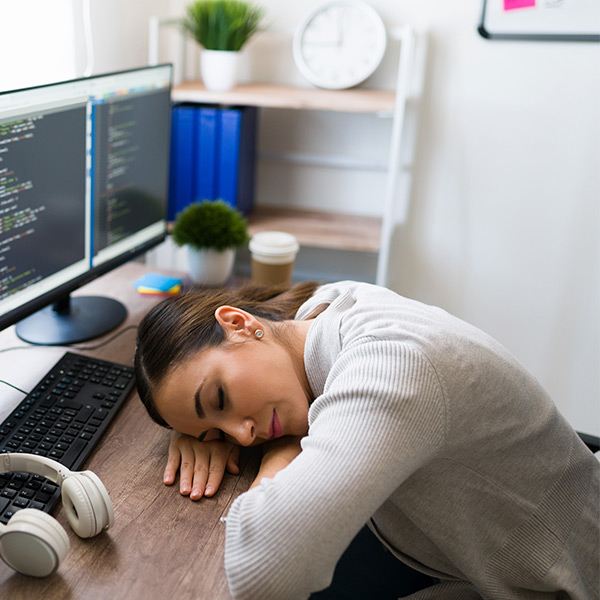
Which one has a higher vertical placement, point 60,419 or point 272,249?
point 272,249

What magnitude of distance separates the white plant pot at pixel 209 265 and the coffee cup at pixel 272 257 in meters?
0.06

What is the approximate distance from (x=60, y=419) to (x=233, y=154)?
3.71 ft

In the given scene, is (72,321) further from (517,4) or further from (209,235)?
(517,4)

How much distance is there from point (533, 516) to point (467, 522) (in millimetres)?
90

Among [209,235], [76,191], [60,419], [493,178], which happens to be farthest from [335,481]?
[493,178]

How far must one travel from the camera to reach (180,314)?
998 mm

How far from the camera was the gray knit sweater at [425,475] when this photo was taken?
2.34 feet

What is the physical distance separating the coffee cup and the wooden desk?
0.56 metres

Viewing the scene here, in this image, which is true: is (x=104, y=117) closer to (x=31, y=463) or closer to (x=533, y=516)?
(x=31, y=463)

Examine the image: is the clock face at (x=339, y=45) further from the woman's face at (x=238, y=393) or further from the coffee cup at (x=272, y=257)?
the woman's face at (x=238, y=393)

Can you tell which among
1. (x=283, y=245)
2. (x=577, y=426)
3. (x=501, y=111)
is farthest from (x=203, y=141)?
(x=577, y=426)

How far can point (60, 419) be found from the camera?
3.28ft

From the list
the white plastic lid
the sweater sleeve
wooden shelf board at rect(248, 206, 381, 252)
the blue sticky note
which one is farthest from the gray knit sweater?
wooden shelf board at rect(248, 206, 381, 252)

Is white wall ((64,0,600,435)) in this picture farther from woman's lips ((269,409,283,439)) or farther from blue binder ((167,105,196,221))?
woman's lips ((269,409,283,439))
